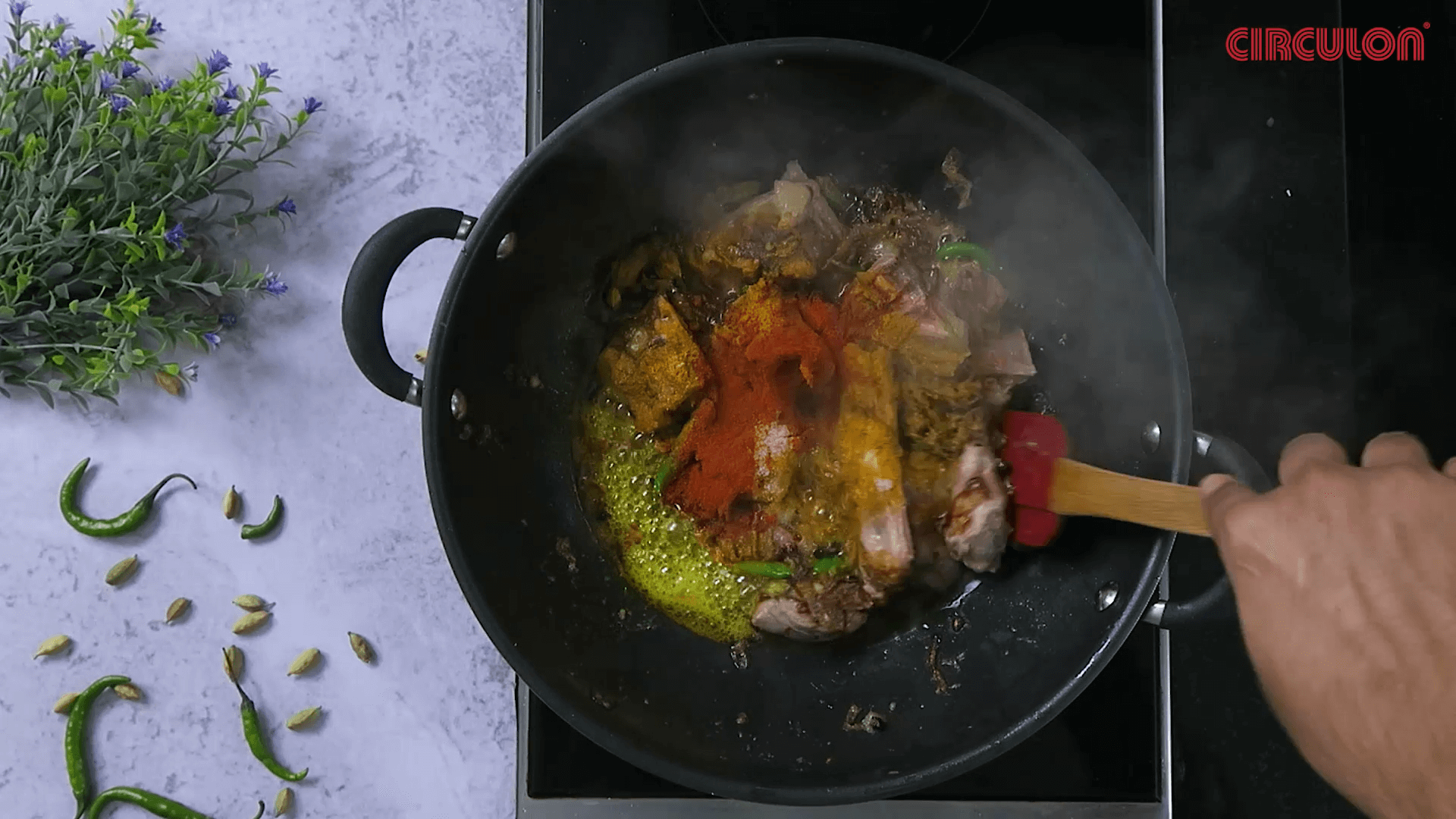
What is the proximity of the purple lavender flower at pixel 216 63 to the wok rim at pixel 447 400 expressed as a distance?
1.65 ft

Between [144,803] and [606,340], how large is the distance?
90cm

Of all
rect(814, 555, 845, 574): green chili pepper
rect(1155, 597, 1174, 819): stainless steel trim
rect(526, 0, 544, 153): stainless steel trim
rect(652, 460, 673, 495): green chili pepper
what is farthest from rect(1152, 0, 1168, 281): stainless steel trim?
rect(526, 0, 544, 153): stainless steel trim

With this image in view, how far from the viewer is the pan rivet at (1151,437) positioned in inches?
43.1

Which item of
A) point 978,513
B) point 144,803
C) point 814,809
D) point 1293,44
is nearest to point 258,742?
point 144,803

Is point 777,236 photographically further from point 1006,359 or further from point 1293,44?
point 1293,44

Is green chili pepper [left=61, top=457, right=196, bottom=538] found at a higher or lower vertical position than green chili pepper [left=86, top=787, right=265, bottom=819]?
higher

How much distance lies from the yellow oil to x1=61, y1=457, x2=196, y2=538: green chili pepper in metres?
0.62

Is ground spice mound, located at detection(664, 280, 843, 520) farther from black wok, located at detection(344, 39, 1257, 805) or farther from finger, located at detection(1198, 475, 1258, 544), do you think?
finger, located at detection(1198, 475, 1258, 544)

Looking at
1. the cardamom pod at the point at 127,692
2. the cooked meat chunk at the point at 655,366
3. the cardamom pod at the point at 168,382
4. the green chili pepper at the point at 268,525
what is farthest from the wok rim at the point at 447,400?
the cardamom pod at the point at 127,692

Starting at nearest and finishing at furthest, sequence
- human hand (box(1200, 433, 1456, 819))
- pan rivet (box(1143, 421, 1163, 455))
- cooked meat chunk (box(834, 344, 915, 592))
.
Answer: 1. human hand (box(1200, 433, 1456, 819))
2. pan rivet (box(1143, 421, 1163, 455))
3. cooked meat chunk (box(834, 344, 915, 592))

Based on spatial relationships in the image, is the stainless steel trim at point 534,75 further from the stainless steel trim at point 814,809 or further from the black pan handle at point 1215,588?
the black pan handle at point 1215,588

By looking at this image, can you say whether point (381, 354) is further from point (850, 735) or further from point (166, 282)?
point (850, 735)

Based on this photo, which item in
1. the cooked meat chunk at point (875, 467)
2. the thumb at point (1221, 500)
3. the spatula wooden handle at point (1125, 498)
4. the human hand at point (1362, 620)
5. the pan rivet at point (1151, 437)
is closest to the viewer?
the human hand at point (1362, 620)

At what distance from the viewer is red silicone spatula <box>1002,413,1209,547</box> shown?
38.4 inches
